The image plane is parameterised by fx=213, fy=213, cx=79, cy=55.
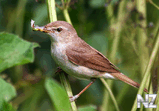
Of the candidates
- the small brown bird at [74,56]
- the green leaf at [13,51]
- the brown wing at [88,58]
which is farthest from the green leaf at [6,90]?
the brown wing at [88,58]

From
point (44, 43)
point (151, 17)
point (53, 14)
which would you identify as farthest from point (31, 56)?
point (151, 17)

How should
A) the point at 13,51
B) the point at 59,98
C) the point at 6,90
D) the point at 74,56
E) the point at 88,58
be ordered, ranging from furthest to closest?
the point at 88,58
the point at 74,56
the point at 13,51
the point at 6,90
the point at 59,98

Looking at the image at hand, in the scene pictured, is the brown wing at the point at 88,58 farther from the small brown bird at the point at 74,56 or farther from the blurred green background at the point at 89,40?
the blurred green background at the point at 89,40

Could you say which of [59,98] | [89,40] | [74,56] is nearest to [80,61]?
[74,56]

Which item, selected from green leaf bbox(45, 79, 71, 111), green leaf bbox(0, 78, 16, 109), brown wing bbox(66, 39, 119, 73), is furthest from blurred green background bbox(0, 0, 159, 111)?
green leaf bbox(45, 79, 71, 111)

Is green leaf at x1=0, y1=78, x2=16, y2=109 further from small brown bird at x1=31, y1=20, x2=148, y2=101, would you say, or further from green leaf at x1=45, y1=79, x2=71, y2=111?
green leaf at x1=45, y1=79, x2=71, y2=111

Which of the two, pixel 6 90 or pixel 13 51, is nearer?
pixel 6 90

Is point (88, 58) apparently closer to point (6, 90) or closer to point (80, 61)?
point (80, 61)
